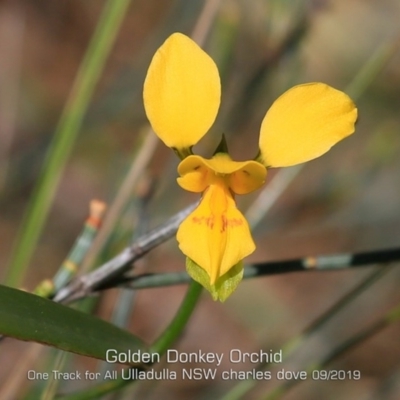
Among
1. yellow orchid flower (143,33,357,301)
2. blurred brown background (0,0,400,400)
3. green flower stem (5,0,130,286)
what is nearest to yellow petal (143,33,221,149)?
yellow orchid flower (143,33,357,301)

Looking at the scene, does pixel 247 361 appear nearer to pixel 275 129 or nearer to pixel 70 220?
pixel 70 220

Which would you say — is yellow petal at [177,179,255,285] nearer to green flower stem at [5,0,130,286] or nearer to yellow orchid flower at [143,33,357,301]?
yellow orchid flower at [143,33,357,301]

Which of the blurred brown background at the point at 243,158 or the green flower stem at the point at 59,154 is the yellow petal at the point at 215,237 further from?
the blurred brown background at the point at 243,158

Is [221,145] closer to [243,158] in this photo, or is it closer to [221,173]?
[221,173]

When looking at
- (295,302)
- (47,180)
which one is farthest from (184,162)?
(295,302)

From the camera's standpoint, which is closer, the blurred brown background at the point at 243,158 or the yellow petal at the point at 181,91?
the yellow petal at the point at 181,91

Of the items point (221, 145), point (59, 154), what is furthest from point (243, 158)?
point (221, 145)

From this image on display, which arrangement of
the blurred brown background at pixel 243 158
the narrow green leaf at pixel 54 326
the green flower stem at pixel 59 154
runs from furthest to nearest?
the blurred brown background at pixel 243 158 < the green flower stem at pixel 59 154 < the narrow green leaf at pixel 54 326

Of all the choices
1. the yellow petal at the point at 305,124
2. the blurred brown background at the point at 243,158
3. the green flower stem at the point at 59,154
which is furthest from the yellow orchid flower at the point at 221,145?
the blurred brown background at the point at 243,158
